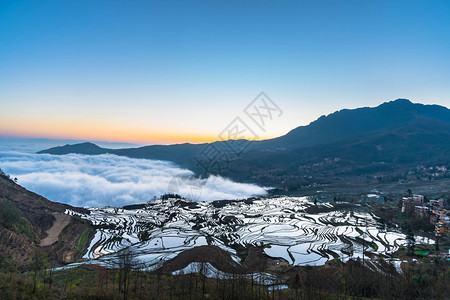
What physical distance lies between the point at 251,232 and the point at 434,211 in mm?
35928

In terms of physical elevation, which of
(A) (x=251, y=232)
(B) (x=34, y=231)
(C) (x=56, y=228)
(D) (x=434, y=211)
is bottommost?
(A) (x=251, y=232)

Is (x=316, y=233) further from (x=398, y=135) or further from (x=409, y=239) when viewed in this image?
(x=398, y=135)

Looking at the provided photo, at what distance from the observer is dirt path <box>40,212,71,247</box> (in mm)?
33850

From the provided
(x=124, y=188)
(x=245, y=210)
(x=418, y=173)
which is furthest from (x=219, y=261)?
(x=418, y=173)

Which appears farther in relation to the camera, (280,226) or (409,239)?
(280,226)

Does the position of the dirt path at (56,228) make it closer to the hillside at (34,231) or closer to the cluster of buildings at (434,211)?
the hillside at (34,231)

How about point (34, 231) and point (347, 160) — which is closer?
point (34, 231)

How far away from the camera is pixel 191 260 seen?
92.6 ft

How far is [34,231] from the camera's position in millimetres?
34750

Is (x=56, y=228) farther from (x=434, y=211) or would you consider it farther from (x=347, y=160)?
(x=347, y=160)

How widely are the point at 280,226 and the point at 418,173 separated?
8898 cm

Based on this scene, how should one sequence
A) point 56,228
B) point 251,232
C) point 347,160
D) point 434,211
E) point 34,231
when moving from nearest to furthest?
point 34,231, point 56,228, point 251,232, point 434,211, point 347,160

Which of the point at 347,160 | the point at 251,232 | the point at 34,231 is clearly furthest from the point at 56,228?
the point at 347,160

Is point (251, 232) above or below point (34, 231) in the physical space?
below
